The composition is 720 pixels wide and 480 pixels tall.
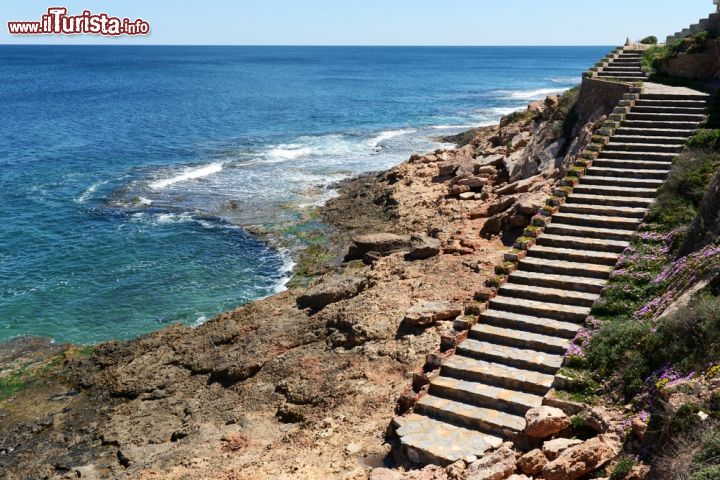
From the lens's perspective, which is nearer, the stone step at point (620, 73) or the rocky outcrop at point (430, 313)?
the rocky outcrop at point (430, 313)

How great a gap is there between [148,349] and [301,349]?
235 inches

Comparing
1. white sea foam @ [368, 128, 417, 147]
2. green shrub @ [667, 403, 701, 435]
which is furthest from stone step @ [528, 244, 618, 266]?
white sea foam @ [368, 128, 417, 147]

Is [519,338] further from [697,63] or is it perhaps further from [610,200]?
[697,63]

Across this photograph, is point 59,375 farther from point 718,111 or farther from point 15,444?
point 718,111

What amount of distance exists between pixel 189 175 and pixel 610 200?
34416 mm

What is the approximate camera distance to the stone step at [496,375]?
1366 cm

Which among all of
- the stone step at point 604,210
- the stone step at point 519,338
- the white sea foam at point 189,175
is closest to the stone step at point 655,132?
the stone step at point 604,210

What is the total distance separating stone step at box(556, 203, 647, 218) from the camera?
18.7 m

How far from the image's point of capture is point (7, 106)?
84125 millimetres

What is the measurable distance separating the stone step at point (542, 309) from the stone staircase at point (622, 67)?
16425mm

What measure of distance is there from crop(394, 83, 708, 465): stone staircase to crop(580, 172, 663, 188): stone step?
3 cm

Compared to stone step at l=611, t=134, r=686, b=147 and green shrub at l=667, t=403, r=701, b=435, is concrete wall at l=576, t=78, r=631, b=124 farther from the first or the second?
green shrub at l=667, t=403, r=701, b=435

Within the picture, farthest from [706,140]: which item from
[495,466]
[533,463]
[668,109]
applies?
[495,466]

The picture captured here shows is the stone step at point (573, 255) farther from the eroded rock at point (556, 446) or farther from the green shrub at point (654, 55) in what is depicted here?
the green shrub at point (654, 55)
